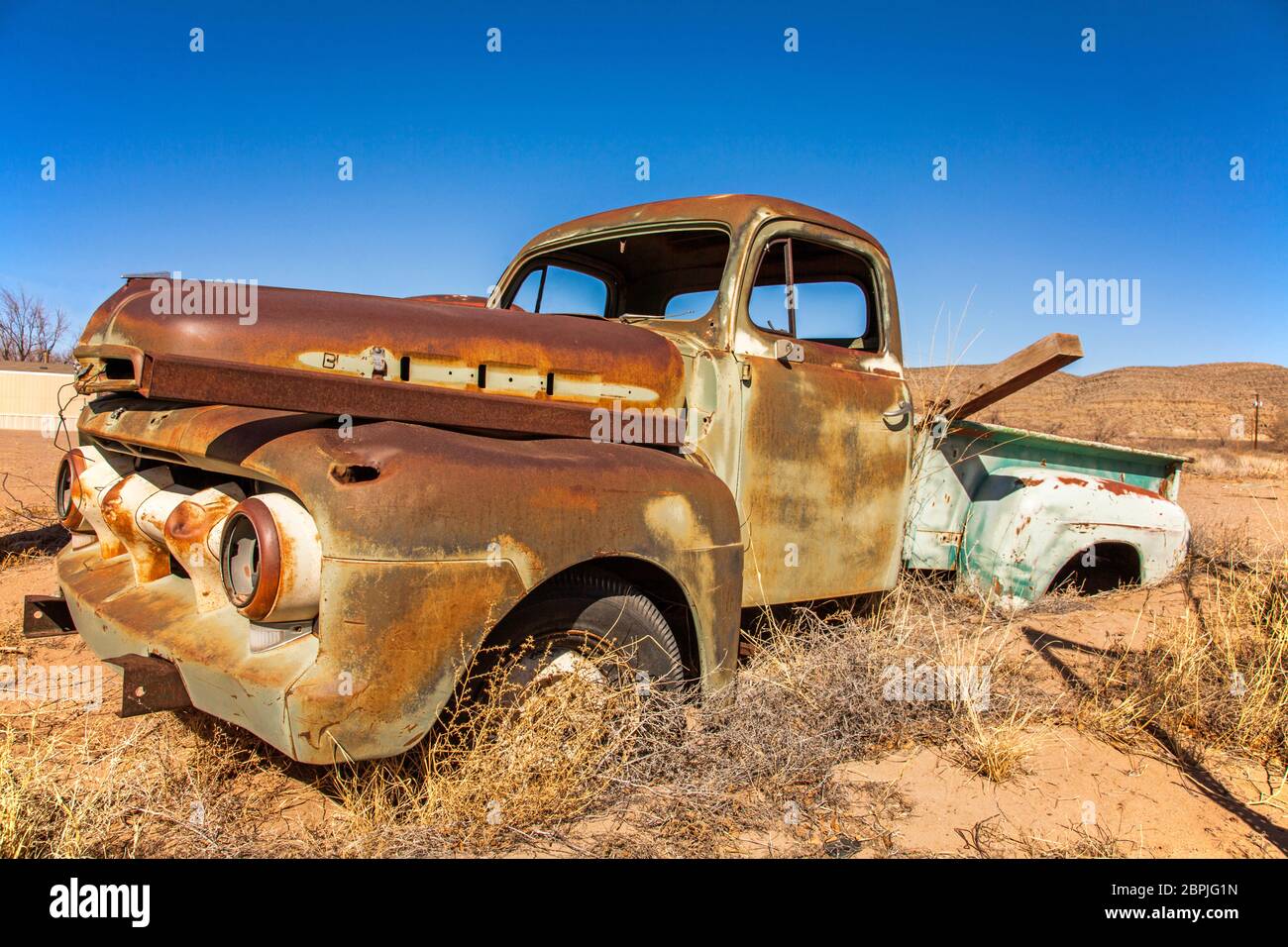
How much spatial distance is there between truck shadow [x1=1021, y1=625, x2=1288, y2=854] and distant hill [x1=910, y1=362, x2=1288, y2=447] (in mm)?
26090

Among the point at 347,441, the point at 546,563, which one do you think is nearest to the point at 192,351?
the point at 347,441

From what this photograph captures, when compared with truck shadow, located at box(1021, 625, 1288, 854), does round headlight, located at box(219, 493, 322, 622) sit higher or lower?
higher

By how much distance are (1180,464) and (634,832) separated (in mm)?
4854

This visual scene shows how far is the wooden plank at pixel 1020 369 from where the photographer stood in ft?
12.8

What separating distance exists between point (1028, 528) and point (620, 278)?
2.41m

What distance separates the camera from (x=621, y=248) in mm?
4008

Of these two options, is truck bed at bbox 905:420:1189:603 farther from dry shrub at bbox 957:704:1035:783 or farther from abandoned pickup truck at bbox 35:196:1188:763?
dry shrub at bbox 957:704:1035:783

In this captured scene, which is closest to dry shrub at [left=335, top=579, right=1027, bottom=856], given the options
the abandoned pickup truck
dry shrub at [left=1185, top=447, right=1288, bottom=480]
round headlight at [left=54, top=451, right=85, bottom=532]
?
the abandoned pickup truck

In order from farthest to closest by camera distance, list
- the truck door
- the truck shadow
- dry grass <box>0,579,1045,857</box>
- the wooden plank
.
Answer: the wooden plank < the truck door < the truck shadow < dry grass <box>0,579,1045,857</box>

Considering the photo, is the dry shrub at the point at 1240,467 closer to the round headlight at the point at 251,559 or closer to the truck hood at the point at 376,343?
the truck hood at the point at 376,343

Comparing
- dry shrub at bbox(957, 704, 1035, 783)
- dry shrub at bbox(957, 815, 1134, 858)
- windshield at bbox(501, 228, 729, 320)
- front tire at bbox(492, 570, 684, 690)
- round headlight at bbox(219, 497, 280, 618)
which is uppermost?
windshield at bbox(501, 228, 729, 320)

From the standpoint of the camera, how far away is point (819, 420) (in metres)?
3.46

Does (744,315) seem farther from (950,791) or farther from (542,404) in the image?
(950,791)

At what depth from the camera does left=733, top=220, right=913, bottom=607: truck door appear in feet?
10.8
